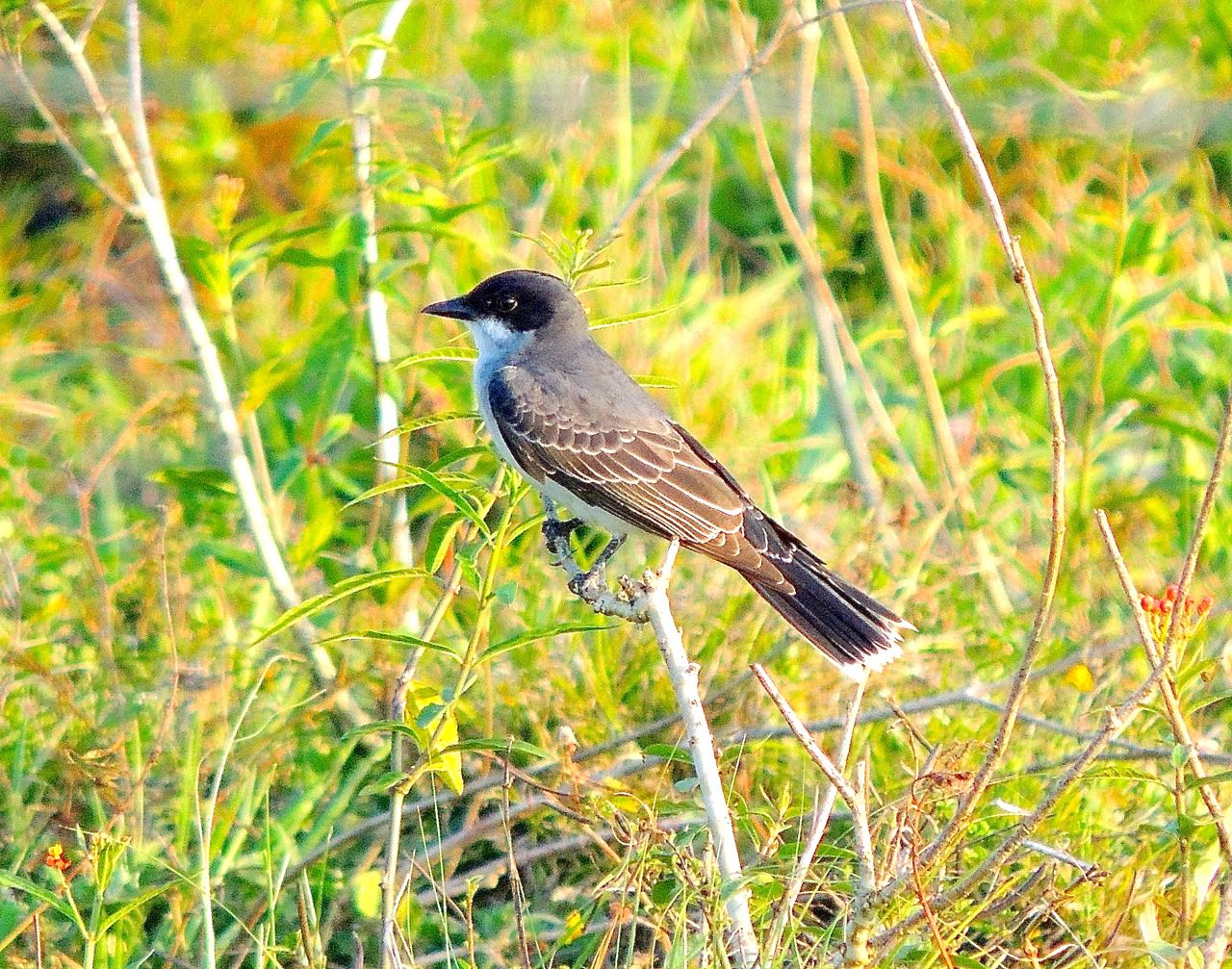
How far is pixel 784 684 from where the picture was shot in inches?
188

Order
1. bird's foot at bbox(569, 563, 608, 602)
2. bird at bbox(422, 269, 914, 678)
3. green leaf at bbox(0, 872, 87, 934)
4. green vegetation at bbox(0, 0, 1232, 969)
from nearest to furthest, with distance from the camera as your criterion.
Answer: green leaf at bbox(0, 872, 87, 934) → green vegetation at bbox(0, 0, 1232, 969) → bird's foot at bbox(569, 563, 608, 602) → bird at bbox(422, 269, 914, 678)

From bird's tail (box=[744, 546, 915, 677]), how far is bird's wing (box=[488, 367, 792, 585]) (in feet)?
0.16

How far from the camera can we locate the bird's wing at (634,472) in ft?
14.9

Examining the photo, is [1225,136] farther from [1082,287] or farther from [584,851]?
[584,851]

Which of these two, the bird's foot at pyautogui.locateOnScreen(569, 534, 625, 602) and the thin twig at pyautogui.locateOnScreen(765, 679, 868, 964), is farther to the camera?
the bird's foot at pyautogui.locateOnScreen(569, 534, 625, 602)

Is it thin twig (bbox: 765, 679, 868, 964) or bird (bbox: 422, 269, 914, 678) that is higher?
thin twig (bbox: 765, 679, 868, 964)

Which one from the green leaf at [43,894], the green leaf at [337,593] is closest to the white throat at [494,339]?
the green leaf at [337,593]

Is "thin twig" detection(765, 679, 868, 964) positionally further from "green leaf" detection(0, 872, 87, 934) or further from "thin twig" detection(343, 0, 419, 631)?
"thin twig" detection(343, 0, 419, 631)

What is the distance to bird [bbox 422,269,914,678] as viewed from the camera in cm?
443

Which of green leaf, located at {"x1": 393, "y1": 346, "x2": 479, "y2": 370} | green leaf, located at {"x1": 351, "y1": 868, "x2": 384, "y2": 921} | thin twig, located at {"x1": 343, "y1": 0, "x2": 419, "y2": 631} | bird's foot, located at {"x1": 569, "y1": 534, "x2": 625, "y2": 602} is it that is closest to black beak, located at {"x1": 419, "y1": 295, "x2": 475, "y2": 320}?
thin twig, located at {"x1": 343, "y1": 0, "x2": 419, "y2": 631}

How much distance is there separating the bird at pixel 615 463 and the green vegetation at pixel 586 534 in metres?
0.18

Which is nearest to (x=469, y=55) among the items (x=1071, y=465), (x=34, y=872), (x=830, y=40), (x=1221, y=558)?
(x=830, y=40)

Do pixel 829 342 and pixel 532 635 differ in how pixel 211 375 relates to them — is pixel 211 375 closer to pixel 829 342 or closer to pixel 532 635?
pixel 532 635

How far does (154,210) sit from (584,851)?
6.48 ft
